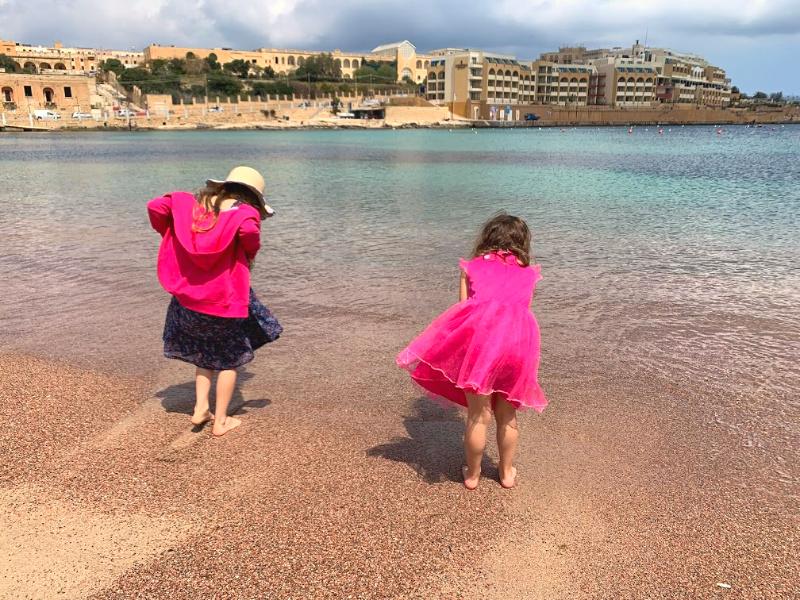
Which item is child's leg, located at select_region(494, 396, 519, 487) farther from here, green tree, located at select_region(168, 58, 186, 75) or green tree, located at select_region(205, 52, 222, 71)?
green tree, located at select_region(205, 52, 222, 71)

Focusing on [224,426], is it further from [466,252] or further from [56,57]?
[56,57]

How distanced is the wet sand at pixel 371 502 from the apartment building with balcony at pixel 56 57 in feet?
463

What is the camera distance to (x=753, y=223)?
43.4 ft

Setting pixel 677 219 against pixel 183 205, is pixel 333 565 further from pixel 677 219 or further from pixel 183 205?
pixel 677 219

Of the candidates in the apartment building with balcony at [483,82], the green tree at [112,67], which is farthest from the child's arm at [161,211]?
the green tree at [112,67]

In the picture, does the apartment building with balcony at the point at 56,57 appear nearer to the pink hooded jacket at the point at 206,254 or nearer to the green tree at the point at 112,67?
the green tree at the point at 112,67

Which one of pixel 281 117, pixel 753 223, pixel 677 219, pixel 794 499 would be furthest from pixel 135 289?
pixel 281 117

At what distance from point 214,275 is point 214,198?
44 centimetres

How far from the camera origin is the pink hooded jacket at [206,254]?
130 inches

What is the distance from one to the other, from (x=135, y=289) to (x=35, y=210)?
29.9ft

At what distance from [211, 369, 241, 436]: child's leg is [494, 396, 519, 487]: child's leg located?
1654 mm

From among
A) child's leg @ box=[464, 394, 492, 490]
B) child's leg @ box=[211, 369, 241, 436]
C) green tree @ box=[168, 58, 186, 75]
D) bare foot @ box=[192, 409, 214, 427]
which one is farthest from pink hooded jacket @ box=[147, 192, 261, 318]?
green tree @ box=[168, 58, 186, 75]

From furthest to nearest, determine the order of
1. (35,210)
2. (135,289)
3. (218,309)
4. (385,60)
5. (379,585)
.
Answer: (385,60), (35,210), (135,289), (218,309), (379,585)

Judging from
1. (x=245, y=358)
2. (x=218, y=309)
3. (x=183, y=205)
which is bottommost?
(x=245, y=358)
